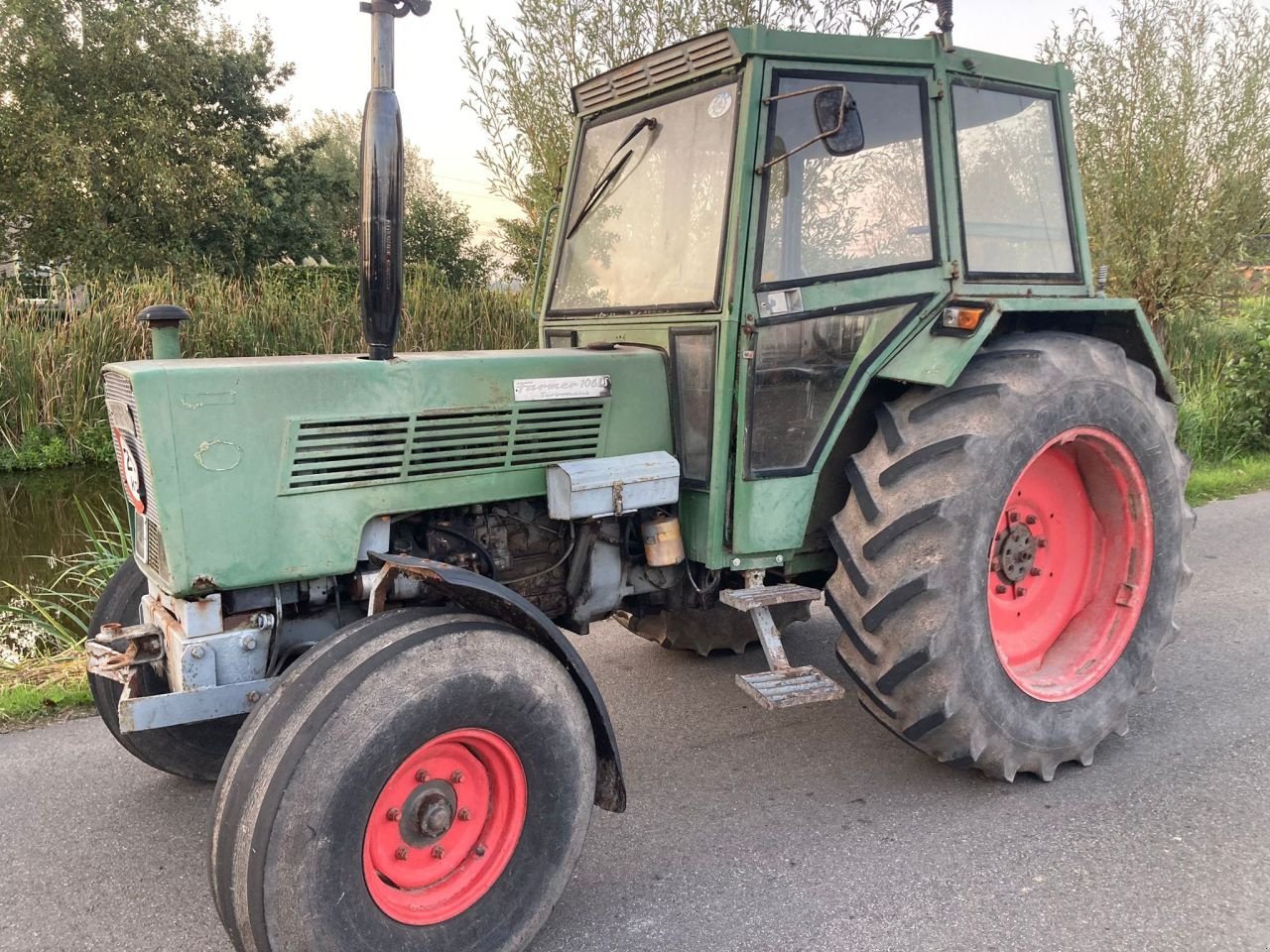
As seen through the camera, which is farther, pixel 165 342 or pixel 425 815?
pixel 165 342

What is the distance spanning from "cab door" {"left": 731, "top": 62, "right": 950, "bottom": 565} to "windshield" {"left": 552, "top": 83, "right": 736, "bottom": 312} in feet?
0.56

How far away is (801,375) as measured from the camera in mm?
3111

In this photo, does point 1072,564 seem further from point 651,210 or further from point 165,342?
point 165,342

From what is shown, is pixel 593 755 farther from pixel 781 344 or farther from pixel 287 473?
pixel 781 344

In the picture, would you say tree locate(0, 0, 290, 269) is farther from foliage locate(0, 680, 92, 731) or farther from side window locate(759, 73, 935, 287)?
side window locate(759, 73, 935, 287)

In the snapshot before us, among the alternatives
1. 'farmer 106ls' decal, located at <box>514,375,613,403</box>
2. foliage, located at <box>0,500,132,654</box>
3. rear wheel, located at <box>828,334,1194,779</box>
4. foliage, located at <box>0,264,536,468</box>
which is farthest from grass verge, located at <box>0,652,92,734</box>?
foliage, located at <box>0,264,536,468</box>

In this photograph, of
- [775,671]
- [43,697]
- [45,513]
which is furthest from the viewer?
[45,513]

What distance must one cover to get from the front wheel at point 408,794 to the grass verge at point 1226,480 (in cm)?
688

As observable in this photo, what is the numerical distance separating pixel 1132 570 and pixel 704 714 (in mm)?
1716

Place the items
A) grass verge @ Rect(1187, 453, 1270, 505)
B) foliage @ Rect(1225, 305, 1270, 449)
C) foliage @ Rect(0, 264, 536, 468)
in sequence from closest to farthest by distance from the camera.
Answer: grass verge @ Rect(1187, 453, 1270, 505), foliage @ Rect(1225, 305, 1270, 449), foliage @ Rect(0, 264, 536, 468)

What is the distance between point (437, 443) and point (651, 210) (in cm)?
120

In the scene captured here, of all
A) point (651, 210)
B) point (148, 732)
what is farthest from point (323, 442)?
point (651, 210)

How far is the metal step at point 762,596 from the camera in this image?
309 cm

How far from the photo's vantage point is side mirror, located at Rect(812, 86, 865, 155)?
275 centimetres
